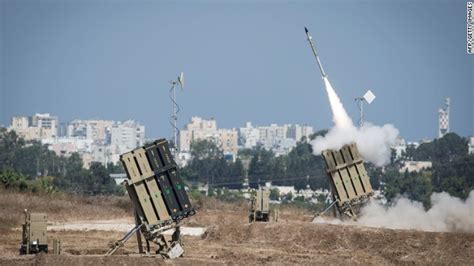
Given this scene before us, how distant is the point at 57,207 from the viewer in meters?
65.2

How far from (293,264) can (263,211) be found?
50.0 feet

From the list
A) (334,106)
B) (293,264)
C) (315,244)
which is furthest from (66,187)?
(293,264)

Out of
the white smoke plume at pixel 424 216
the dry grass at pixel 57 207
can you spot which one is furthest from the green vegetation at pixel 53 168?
the white smoke plume at pixel 424 216

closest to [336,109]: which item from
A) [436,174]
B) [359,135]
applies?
[359,135]

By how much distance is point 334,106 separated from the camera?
60.8 metres

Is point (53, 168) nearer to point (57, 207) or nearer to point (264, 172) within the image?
point (264, 172)

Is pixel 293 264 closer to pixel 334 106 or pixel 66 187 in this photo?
pixel 334 106

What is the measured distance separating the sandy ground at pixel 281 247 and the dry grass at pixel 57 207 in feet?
24.6

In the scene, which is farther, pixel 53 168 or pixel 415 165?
pixel 53 168

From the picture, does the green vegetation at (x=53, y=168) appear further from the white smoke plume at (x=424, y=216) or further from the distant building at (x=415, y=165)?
the white smoke plume at (x=424, y=216)

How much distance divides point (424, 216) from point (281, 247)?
1266 centimetres

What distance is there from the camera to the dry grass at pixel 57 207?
197 feet

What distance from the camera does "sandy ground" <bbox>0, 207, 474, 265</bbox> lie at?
3866 cm

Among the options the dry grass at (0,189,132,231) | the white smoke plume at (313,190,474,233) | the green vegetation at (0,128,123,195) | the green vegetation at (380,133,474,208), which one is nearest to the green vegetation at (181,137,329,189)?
the green vegetation at (380,133,474,208)
